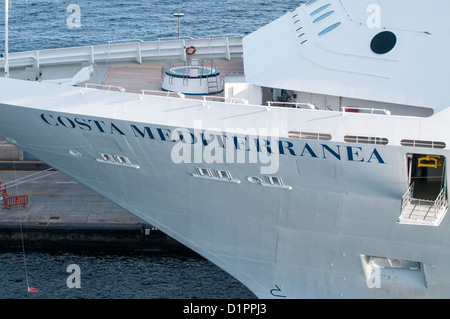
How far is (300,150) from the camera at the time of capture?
1842cm

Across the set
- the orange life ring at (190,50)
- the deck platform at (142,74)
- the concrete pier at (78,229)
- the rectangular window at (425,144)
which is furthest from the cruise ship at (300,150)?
the concrete pier at (78,229)

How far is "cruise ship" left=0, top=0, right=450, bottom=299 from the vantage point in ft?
60.3

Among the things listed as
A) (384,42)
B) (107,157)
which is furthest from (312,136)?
(107,157)

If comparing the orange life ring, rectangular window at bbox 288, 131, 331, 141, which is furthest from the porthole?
the orange life ring

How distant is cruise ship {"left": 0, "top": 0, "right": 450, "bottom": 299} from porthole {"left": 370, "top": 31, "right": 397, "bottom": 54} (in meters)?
0.04

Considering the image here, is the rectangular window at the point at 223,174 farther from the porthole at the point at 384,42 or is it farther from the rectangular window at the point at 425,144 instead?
the porthole at the point at 384,42

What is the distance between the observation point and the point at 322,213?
19500 millimetres

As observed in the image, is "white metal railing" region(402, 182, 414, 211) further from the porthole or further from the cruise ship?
the porthole

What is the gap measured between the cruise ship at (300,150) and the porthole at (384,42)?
36 mm

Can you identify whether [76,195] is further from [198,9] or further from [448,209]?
[198,9]

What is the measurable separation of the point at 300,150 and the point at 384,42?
172 inches

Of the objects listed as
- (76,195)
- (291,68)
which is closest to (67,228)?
(76,195)

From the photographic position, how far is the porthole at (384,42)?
19.7 meters

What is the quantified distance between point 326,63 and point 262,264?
669 cm
